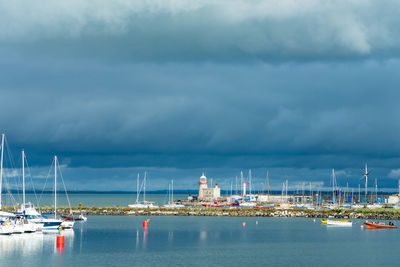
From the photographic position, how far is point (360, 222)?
140m

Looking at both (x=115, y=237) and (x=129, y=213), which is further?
(x=129, y=213)

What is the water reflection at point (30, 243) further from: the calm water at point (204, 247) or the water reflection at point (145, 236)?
the water reflection at point (145, 236)

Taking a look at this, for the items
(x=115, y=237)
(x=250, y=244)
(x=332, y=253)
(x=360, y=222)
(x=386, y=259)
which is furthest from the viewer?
(x=360, y=222)

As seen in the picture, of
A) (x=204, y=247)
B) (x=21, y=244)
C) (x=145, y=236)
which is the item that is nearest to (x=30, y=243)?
(x=21, y=244)

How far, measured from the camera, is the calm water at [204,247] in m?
68.8

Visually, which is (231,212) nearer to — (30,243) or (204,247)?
(204,247)

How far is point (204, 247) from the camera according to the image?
83.8 m

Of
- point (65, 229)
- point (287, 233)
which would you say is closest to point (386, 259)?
point (287, 233)

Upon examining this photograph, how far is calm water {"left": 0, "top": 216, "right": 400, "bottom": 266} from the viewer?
6881cm

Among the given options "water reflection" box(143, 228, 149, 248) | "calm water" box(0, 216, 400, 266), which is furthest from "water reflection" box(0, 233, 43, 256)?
"water reflection" box(143, 228, 149, 248)

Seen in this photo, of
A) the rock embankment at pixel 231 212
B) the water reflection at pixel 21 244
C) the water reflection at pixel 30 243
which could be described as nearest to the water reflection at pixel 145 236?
the water reflection at pixel 30 243

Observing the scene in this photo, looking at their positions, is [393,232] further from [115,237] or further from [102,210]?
[102,210]

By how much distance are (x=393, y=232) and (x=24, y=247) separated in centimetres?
6718

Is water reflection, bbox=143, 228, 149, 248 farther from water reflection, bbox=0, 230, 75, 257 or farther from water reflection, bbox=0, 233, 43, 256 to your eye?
water reflection, bbox=0, 233, 43, 256
